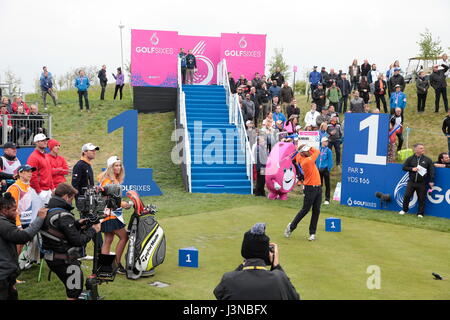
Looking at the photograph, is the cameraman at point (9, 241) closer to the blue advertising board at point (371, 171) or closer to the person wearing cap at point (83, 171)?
the person wearing cap at point (83, 171)

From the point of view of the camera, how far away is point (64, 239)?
6.41m

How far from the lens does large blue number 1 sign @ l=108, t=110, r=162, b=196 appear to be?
17172 mm

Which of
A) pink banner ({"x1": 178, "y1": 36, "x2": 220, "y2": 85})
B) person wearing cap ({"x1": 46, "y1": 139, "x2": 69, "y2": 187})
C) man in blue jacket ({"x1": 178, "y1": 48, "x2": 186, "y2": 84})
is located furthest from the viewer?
pink banner ({"x1": 178, "y1": 36, "x2": 220, "y2": 85})

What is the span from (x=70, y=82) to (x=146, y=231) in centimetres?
6295

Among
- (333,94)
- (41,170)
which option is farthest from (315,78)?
(41,170)

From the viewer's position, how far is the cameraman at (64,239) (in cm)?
636

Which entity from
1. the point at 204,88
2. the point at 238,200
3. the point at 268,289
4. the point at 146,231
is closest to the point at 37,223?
the point at 146,231

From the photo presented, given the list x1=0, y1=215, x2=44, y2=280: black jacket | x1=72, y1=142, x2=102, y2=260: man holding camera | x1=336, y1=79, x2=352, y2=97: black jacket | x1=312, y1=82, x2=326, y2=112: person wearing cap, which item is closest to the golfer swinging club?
x1=72, y1=142, x2=102, y2=260: man holding camera

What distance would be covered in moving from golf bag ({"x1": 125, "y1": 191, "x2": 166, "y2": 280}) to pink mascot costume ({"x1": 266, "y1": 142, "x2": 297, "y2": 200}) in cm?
882

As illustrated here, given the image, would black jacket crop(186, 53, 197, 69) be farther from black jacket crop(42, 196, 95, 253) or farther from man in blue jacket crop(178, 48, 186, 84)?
black jacket crop(42, 196, 95, 253)

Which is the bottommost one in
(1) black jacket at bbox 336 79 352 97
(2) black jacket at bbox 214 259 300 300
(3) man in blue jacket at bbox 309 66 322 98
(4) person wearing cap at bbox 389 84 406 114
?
(2) black jacket at bbox 214 259 300 300
